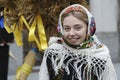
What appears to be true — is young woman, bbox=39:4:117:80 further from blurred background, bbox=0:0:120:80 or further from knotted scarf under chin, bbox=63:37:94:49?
blurred background, bbox=0:0:120:80

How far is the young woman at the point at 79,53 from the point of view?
3.03 meters

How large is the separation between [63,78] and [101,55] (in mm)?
293

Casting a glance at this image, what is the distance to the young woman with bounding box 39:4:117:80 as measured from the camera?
9.95ft

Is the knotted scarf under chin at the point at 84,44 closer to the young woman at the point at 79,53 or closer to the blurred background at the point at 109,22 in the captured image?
the young woman at the point at 79,53

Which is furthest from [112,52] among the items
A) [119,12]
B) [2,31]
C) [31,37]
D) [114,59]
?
[31,37]

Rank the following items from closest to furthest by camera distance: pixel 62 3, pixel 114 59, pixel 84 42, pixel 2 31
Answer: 1. pixel 84 42
2. pixel 62 3
3. pixel 2 31
4. pixel 114 59

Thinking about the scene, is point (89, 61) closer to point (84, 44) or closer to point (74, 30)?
point (84, 44)

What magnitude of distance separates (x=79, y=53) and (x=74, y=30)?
0.17 meters

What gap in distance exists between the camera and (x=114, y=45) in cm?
1265

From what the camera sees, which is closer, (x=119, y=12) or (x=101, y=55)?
(x=101, y=55)

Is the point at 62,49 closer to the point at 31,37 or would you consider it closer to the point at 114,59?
the point at 31,37

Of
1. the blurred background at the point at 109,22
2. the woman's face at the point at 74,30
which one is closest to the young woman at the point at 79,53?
the woman's face at the point at 74,30

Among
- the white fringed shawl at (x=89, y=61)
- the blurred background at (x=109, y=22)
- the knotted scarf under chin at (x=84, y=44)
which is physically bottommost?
the blurred background at (x=109, y=22)

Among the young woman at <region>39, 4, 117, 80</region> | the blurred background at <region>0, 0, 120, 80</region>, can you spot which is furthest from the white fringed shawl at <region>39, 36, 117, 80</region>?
the blurred background at <region>0, 0, 120, 80</region>
